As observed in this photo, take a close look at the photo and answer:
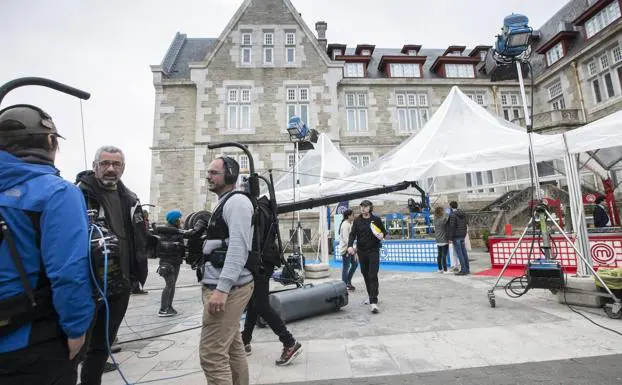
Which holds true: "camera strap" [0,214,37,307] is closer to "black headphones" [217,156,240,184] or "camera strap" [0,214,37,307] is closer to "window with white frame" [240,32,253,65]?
"black headphones" [217,156,240,184]

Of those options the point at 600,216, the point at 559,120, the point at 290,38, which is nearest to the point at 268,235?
the point at 600,216

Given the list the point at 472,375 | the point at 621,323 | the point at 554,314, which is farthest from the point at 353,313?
the point at 621,323

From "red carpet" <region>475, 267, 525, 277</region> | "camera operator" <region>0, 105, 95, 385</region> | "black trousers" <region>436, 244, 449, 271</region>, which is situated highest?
"camera operator" <region>0, 105, 95, 385</region>

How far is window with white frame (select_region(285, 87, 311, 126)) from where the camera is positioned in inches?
733

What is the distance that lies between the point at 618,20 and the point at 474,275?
57.5 feet

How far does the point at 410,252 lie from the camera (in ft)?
37.8

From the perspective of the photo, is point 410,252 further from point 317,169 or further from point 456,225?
point 317,169

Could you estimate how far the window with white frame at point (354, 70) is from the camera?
Answer: 21.3m

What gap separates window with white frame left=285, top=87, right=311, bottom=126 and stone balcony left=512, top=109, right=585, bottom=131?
13.4m

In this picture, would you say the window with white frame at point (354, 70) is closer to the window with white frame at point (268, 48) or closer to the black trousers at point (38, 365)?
the window with white frame at point (268, 48)

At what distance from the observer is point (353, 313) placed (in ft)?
17.3

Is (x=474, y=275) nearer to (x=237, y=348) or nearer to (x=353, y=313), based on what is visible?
(x=353, y=313)

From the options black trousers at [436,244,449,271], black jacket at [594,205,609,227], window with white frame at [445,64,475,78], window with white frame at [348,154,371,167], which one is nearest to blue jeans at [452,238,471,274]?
black trousers at [436,244,449,271]

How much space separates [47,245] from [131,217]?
46.7 inches
